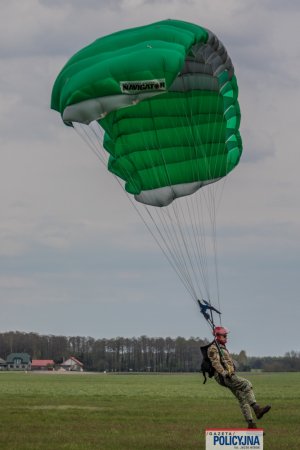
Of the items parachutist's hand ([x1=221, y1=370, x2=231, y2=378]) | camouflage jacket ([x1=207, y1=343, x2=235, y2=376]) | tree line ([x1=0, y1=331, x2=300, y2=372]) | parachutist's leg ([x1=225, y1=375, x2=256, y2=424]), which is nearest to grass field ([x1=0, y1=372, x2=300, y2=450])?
parachutist's leg ([x1=225, y1=375, x2=256, y2=424])

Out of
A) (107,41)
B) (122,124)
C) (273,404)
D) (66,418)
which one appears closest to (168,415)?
(66,418)

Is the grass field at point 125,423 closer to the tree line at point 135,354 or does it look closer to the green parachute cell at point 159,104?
the green parachute cell at point 159,104

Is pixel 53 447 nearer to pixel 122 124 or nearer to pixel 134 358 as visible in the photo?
pixel 122 124

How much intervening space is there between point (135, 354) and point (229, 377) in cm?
16668

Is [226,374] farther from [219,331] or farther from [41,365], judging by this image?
[41,365]

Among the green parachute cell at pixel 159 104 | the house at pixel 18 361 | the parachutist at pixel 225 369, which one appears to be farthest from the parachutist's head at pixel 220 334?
the house at pixel 18 361

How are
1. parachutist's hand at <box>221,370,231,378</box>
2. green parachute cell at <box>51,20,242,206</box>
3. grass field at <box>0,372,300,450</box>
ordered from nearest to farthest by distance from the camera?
green parachute cell at <box>51,20,242,206</box>, parachutist's hand at <box>221,370,231,378</box>, grass field at <box>0,372,300,450</box>

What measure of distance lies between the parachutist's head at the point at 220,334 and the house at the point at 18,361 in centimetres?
16145

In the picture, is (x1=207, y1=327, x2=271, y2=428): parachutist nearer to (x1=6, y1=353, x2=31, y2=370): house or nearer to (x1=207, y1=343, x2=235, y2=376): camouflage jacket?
A: (x1=207, y1=343, x2=235, y2=376): camouflage jacket

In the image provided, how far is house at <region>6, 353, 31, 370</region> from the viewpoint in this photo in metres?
177

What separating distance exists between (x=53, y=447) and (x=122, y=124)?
20.7 ft

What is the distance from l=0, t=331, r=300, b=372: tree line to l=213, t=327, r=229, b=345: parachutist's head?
141337 millimetres

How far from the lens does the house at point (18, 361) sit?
17688 centimetres

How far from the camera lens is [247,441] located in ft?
50.2
